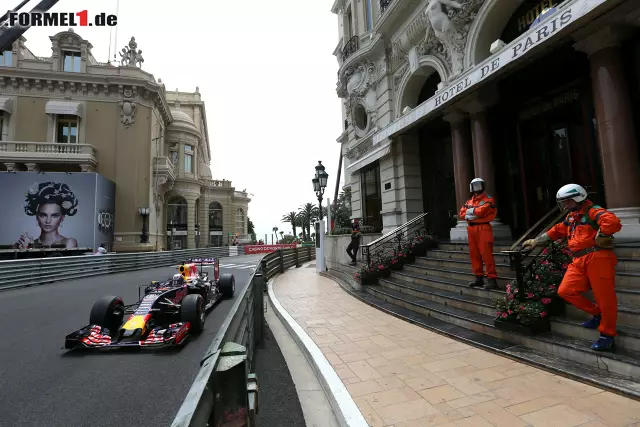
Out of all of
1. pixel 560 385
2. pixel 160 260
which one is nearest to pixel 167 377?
pixel 560 385

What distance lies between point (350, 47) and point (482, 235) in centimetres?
1187

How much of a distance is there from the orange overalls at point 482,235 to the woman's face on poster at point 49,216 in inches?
901

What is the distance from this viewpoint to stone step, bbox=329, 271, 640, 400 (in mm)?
2936

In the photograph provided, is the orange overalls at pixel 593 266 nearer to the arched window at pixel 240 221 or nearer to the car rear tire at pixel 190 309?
the car rear tire at pixel 190 309

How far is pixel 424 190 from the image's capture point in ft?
37.3

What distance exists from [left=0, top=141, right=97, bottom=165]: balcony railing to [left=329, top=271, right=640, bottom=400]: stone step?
25.6 metres

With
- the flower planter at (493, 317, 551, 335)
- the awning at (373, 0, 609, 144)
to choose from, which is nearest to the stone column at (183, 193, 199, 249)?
the awning at (373, 0, 609, 144)

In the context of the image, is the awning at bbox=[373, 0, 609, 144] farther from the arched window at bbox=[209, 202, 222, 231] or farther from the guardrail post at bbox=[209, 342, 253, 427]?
the arched window at bbox=[209, 202, 222, 231]

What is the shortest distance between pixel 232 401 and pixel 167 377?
2506mm

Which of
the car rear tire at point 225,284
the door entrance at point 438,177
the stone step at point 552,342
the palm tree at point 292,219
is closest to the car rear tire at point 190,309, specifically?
the car rear tire at point 225,284

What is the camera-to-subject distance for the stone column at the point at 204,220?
37.1 metres

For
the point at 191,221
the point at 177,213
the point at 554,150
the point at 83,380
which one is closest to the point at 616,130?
the point at 554,150

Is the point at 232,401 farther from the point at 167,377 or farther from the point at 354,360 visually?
the point at 354,360

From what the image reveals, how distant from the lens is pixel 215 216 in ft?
138
